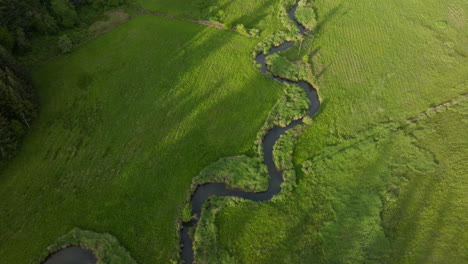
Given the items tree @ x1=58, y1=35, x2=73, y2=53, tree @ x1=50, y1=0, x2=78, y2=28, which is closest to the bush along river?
tree @ x1=58, y1=35, x2=73, y2=53

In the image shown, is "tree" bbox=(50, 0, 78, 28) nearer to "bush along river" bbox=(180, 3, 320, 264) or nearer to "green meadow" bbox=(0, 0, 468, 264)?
"green meadow" bbox=(0, 0, 468, 264)

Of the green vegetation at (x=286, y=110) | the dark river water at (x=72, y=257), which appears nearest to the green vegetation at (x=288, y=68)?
the green vegetation at (x=286, y=110)

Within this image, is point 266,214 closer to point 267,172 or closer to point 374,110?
point 267,172

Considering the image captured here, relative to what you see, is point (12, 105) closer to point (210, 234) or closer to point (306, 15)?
point (210, 234)

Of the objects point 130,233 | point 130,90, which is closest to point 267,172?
point 130,233

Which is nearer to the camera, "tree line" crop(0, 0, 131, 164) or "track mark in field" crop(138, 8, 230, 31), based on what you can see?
"tree line" crop(0, 0, 131, 164)

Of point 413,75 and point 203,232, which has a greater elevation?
point 413,75

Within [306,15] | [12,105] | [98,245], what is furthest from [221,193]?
[306,15]
